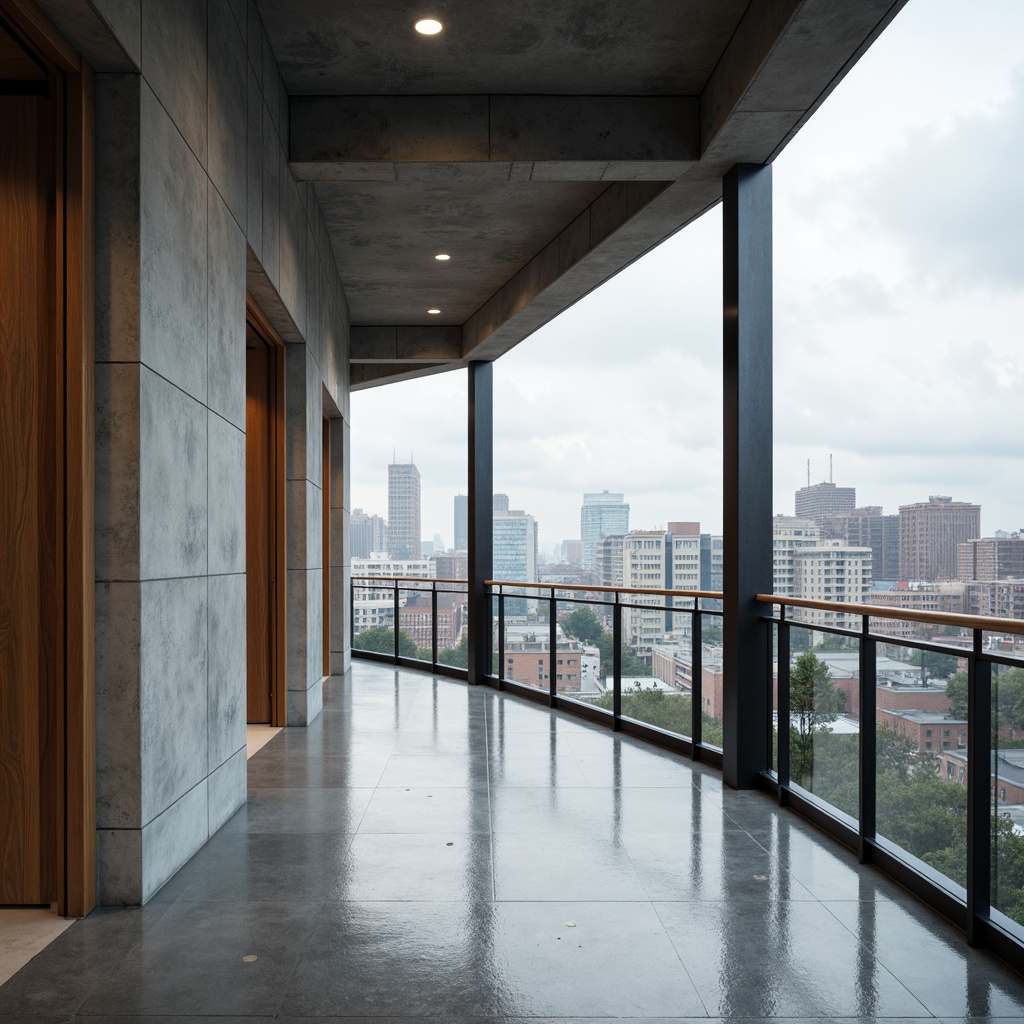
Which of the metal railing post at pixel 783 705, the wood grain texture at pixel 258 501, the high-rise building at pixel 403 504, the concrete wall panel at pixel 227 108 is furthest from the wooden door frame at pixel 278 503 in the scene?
the high-rise building at pixel 403 504

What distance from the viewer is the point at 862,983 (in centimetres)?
243

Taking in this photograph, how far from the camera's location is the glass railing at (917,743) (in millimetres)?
2566

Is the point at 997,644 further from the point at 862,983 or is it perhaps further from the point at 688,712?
the point at 688,712

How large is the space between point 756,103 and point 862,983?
3528 millimetres

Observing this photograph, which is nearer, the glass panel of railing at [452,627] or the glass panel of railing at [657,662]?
the glass panel of railing at [657,662]

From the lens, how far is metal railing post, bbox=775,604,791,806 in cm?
413

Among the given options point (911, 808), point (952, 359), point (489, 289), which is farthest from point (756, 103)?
point (952, 359)

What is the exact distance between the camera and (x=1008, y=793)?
8.21 ft

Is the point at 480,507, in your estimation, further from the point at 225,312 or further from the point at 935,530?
the point at 225,312

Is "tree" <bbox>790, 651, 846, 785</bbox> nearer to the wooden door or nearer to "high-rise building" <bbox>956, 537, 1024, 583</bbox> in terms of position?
"high-rise building" <bbox>956, 537, 1024, 583</bbox>

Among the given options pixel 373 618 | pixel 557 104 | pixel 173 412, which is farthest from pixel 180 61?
pixel 373 618

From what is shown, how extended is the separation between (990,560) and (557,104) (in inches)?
128

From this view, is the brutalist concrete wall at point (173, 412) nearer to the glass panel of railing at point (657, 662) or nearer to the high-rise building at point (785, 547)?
the glass panel of railing at point (657, 662)

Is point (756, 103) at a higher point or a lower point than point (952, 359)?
lower
